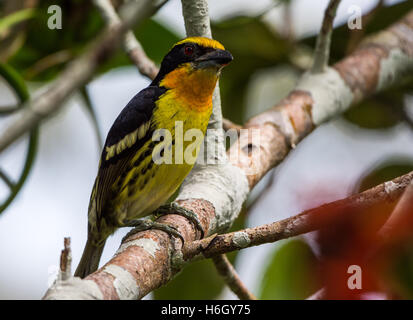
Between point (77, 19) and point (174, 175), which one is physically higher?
point (77, 19)

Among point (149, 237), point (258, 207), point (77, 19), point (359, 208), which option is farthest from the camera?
point (77, 19)

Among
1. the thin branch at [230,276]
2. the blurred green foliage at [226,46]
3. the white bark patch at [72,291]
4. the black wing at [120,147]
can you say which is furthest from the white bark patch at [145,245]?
the blurred green foliage at [226,46]

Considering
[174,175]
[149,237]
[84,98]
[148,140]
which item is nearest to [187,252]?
[149,237]

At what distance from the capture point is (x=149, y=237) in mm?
1837

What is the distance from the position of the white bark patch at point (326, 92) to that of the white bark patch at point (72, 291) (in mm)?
1662

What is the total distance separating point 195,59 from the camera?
255cm

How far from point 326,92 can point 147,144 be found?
3.03ft

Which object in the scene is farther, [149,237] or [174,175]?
[174,175]

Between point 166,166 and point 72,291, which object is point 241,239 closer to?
point 72,291

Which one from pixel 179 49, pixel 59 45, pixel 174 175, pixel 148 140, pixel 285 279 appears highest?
pixel 59 45

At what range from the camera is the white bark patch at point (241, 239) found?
1.57m
